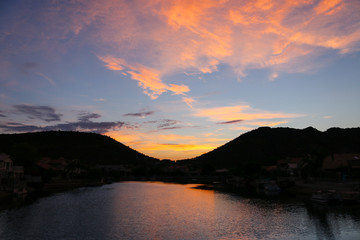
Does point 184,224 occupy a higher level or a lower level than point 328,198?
lower

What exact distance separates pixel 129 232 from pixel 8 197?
5258 centimetres

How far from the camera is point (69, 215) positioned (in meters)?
53.1

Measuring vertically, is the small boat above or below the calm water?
above

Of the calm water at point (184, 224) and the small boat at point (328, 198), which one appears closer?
the calm water at point (184, 224)

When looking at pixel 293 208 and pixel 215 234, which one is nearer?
pixel 215 234

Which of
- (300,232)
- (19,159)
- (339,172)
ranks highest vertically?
(19,159)

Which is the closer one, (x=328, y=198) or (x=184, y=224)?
(x=184, y=224)

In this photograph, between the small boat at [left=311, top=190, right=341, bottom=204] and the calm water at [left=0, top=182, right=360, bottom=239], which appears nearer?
the calm water at [left=0, top=182, right=360, bottom=239]

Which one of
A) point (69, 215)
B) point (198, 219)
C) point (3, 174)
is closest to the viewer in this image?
point (198, 219)

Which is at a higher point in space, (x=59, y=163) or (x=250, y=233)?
(x=59, y=163)

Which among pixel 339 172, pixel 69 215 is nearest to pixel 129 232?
pixel 69 215

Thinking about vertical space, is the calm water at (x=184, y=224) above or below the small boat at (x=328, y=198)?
below

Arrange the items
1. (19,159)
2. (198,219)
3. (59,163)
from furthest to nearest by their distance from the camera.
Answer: (59,163) → (19,159) → (198,219)

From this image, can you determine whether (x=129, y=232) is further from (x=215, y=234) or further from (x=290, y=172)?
(x=290, y=172)
